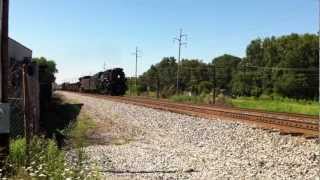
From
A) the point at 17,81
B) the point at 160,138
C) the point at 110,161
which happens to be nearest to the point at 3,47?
the point at 110,161

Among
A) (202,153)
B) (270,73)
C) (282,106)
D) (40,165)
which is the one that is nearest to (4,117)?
(40,165)

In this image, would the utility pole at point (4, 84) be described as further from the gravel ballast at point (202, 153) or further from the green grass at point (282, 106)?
the green grass at point (282, 106)

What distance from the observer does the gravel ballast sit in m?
10.5

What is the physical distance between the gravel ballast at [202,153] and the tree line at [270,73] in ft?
182

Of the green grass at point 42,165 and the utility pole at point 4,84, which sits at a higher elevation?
the utility pole at point 4,84

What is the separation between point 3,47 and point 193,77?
14284cm

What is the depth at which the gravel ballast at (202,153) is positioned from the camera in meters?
10.5

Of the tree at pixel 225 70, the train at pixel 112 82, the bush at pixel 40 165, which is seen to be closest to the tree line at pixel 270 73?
the tree at pixel 225 70

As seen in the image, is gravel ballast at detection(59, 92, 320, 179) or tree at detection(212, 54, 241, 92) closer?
gravel ballast at detection(59, 92, 320, 179)

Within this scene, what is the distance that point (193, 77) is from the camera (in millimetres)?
151875

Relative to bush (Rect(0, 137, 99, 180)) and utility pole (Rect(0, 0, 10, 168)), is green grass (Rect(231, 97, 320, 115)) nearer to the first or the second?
bush (Rect(0, 137, 99, 180))

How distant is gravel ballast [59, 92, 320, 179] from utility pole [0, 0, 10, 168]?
75.6 inches

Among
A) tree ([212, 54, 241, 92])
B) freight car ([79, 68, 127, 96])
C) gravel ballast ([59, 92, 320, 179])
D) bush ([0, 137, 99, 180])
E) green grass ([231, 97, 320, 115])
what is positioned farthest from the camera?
tree ([212, 54, 241, 92])

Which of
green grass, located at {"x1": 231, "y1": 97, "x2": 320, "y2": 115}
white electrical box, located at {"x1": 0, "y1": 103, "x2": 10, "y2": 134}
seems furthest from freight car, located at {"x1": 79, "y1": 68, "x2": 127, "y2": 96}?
white electrical box, located at {"x1": 0, "y1": 103, "x2": 10, "y2": 134}
